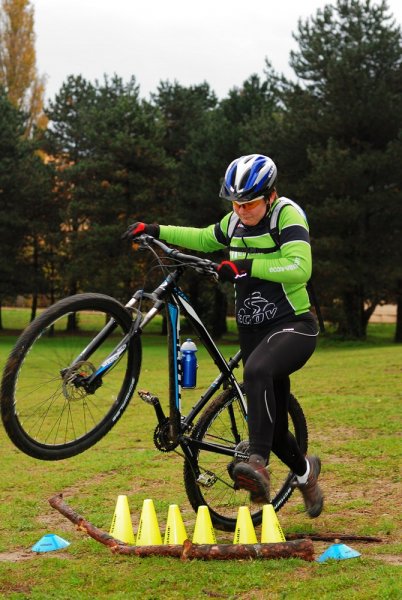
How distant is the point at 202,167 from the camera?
139 ft

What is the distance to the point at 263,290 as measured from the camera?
5.76m

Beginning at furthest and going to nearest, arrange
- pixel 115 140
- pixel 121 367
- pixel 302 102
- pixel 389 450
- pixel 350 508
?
pixel 115 140 → pixel 302 102 → pixel 389 450 → pixel 350 508 → pixel 121 367

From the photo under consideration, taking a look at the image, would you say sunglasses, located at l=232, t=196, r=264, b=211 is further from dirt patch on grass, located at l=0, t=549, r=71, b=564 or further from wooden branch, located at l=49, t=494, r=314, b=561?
dirt patch on grass, located at l=0, t=549, r=71, b=564

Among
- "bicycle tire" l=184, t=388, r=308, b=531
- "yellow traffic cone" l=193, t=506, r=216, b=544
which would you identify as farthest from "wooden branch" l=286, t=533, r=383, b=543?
"yellow traffic cone" l=193, t=506, r=216, b=544

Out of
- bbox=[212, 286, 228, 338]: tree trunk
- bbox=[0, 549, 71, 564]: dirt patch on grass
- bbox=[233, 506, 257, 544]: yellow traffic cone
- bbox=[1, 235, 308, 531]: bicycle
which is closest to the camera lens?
bbox=[1, 235, 308, 531]: bicycle

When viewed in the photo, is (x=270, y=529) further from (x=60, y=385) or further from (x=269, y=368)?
(x=60, y=385)

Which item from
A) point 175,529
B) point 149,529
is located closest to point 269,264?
point 175,529

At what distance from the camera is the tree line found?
110 feet

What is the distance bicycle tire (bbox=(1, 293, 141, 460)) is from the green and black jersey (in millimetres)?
857

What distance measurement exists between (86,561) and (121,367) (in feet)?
4.89

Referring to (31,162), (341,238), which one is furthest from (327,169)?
(31,162)

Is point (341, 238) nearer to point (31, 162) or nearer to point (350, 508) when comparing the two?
point (31, 162)

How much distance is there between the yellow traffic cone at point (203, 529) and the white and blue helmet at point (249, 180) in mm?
2269

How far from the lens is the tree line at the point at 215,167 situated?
33594mm
